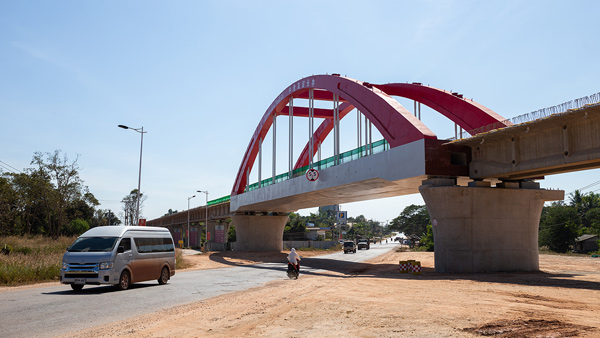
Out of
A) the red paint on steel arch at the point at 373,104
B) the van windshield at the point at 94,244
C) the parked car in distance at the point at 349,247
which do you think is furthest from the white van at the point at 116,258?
the parked car in distance at the point at 349,247

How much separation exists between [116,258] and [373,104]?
20106 millimetres

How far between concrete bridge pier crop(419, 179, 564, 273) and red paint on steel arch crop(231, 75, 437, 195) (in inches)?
130

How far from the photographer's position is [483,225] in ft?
79.5

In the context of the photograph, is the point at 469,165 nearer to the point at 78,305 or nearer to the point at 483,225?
the point at 483,225

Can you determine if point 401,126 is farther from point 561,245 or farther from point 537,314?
point 561,245

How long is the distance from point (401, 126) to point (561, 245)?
50348mm

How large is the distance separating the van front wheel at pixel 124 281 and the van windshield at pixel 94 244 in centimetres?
107

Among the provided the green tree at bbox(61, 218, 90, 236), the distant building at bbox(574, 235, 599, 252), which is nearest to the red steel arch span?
the distant building at bbox(574, 235, 599, 252)

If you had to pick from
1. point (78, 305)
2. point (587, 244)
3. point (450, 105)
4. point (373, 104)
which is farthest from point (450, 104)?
point (587, 244)

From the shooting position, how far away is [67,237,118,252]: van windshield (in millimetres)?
15742

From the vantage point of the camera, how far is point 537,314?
8547 millimetres

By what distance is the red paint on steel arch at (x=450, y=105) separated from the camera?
99.1ft

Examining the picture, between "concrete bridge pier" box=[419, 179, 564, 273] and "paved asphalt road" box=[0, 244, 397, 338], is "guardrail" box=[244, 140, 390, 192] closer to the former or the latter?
"concrete bridge pier" box=[419, 179, 564, 273]

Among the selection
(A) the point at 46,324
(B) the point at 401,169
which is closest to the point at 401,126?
(B) the point at 401,169
